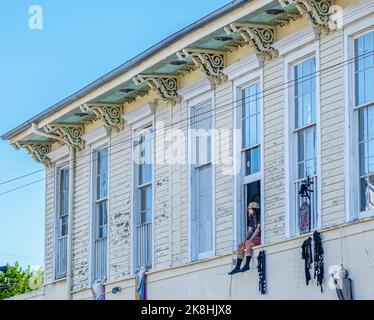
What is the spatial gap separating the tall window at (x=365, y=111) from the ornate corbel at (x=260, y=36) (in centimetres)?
243

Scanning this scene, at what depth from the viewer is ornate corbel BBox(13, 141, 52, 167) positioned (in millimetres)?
33312

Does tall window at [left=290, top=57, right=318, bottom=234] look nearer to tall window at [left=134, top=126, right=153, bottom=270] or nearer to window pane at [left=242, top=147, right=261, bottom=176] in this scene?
window pane at [left=242, top=147, right=261, bottom=176]

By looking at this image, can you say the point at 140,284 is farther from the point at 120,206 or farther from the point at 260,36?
the point at 260,36

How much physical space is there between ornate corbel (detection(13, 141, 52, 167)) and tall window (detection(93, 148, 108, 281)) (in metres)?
2.64

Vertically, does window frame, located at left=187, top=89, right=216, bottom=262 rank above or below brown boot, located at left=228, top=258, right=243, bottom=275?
above

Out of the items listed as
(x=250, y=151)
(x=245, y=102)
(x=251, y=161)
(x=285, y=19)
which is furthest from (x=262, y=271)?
(x=285, y=19)

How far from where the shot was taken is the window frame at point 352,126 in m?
22.0

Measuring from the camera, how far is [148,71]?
2739 cm

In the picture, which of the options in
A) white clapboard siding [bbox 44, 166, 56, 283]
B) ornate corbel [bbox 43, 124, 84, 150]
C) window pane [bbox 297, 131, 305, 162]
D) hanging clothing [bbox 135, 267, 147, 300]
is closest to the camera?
window pane [bbox 297, 131, 305, 162]

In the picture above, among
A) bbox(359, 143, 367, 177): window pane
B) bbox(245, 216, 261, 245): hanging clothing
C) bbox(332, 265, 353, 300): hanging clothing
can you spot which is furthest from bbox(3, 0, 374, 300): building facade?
bbox(245, 216, 261, 245): hanging clothing

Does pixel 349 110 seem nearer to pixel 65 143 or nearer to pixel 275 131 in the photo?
pixel 275 131
